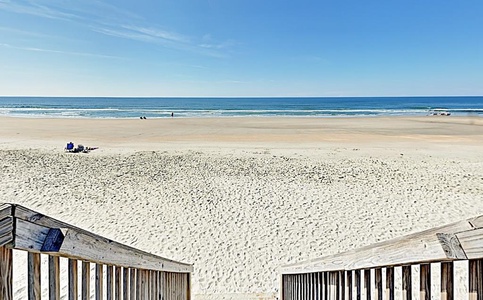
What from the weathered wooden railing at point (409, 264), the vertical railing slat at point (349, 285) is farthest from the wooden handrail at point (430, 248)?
the vertical railing slat at point (349, 285)

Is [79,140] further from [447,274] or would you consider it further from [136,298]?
[447,274]

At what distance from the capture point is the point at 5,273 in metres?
1.01

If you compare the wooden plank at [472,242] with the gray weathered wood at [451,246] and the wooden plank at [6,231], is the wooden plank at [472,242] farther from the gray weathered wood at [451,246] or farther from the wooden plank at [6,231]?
Result: the wooden plank at [6,231]

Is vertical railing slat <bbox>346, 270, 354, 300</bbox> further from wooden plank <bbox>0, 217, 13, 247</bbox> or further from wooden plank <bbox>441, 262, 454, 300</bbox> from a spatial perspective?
wooden plank <bbox>0, 217, 13, 247</bbox>

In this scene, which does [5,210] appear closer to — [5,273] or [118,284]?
[5,273]

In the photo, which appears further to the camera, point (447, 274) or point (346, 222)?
point (346, 222)

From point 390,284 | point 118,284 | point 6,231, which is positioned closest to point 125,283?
point 118,284

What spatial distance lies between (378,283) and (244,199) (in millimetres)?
6670

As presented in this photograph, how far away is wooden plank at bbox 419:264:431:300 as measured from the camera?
1196 millimetres

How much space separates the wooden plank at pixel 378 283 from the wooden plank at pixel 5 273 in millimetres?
1377

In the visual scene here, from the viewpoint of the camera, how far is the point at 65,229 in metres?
1.18

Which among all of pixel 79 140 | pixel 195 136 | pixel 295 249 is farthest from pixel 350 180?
pixel 79 140

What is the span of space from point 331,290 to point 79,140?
67.7 ft

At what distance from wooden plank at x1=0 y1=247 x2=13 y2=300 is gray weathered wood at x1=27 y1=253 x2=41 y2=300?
11 cm
